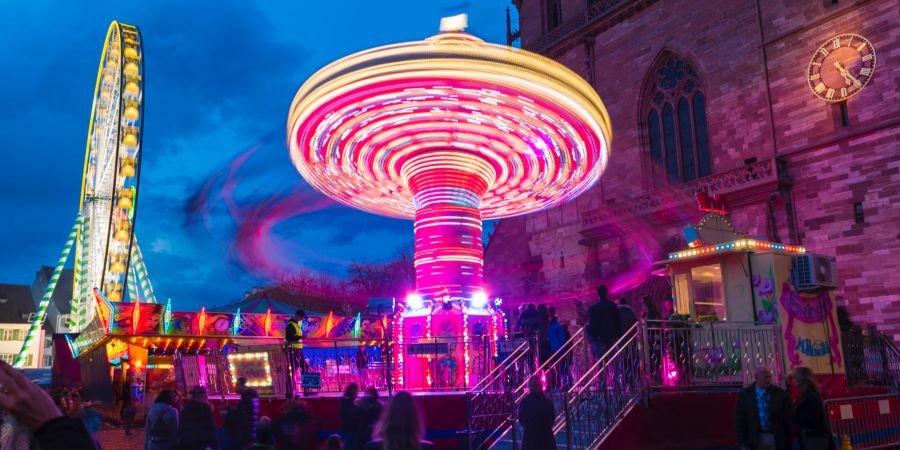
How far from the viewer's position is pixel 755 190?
77.0ft

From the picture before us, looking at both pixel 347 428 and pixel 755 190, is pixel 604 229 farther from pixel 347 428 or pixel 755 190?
pixel 347 428

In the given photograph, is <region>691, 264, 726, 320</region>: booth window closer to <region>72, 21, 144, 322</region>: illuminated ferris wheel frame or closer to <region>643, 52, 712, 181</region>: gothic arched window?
<region>643, 52, 712, 181</region>: gothic arched window

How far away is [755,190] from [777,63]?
4.50m

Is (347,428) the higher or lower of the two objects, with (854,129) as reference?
lower

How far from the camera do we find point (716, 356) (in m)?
12.3

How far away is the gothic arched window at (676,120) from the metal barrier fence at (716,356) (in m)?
15.4

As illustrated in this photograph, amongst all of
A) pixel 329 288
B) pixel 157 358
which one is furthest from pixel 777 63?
pixel 329 288

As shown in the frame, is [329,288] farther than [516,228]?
Yes

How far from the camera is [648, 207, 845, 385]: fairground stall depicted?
477 inches

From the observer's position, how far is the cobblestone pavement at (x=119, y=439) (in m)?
16.7

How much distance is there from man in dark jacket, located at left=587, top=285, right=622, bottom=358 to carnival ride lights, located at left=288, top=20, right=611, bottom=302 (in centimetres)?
417

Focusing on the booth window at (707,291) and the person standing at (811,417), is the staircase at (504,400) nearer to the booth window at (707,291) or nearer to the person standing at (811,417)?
the booth window at (707,291)

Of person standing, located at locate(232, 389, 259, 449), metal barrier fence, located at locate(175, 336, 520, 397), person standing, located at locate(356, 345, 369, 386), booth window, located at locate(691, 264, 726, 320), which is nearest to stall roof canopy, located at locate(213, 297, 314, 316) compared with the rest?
metal barrier fence, located at locate(175, 336, 520, 397)

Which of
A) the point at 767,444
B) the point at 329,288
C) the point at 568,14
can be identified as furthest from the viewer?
the point at 329,288
